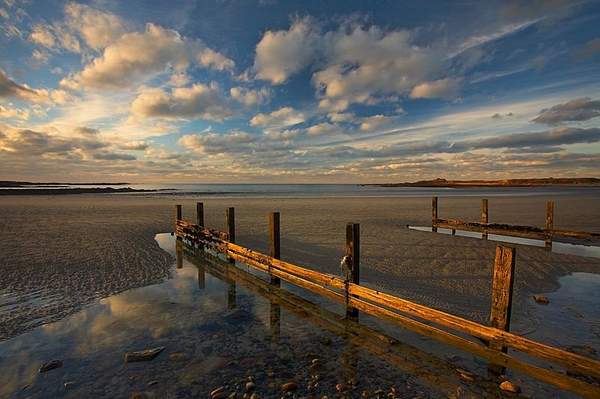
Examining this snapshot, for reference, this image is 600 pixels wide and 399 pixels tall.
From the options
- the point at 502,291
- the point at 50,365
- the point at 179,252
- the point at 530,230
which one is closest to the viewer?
the point at 50,365

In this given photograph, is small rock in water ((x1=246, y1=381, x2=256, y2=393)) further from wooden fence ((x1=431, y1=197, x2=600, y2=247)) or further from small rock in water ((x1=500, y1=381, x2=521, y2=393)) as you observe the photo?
wooden fence ((x1=431, y1=197, x2=600, y2=247))

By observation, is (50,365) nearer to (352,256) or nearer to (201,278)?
(201,278)

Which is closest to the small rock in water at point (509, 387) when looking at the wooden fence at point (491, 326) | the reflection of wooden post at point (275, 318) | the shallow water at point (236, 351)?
the shallow water at point (236, 351)

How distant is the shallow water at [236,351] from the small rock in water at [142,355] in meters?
0.13

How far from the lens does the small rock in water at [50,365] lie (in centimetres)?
539

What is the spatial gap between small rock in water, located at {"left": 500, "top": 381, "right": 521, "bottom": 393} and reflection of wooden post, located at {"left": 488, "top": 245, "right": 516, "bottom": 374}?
0.40m

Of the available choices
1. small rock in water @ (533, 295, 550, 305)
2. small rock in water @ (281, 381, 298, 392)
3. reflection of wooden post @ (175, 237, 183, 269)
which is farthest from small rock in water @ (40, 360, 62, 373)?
small rock in water @ (533, 295, 550, 305)

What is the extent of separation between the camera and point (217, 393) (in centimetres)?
475

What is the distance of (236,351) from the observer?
604cm

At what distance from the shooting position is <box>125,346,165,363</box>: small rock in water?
225 inches

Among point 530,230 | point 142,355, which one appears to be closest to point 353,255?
point 142,355

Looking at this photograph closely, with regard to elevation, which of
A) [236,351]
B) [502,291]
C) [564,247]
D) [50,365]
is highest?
[502,291]

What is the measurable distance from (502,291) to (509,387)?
4.98 feet

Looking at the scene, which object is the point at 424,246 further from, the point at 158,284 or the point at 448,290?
the point at 158,284
